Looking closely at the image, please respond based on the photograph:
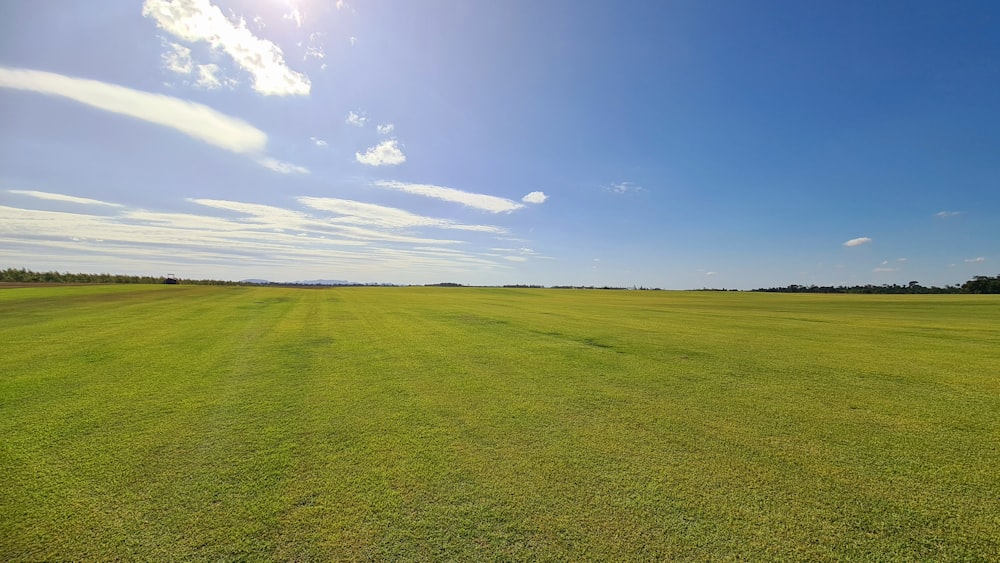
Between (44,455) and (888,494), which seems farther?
(44,455)

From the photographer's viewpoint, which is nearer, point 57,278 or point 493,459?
point 493,459

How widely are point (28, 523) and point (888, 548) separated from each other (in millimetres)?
6407

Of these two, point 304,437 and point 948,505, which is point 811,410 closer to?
point 948,505

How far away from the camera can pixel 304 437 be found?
14.4ft

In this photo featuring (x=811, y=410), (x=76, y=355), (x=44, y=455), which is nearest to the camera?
(x=44, y=455)

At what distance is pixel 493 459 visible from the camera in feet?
12.9

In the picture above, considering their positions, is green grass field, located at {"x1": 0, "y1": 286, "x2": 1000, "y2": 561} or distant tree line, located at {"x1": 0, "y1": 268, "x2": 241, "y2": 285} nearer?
green grass field, located at {"x1": 0, "y1": 286, "x2": 1000, "y2": 561}

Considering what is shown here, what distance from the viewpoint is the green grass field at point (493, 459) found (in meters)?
2.69

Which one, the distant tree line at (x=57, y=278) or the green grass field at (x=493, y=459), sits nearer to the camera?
the green grass field at (x=493, y=459)

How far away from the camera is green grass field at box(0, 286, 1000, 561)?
2693 mm

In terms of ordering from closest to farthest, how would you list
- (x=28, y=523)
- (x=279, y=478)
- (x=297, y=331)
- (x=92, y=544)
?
(x=92, y=544) < (x=28, y=523) < (x=279, y=478) < (x=297, y=331)

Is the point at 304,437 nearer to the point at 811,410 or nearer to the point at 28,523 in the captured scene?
the point at 28,523

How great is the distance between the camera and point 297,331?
40.8 ft

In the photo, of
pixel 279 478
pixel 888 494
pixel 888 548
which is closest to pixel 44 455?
pixel 279 478
